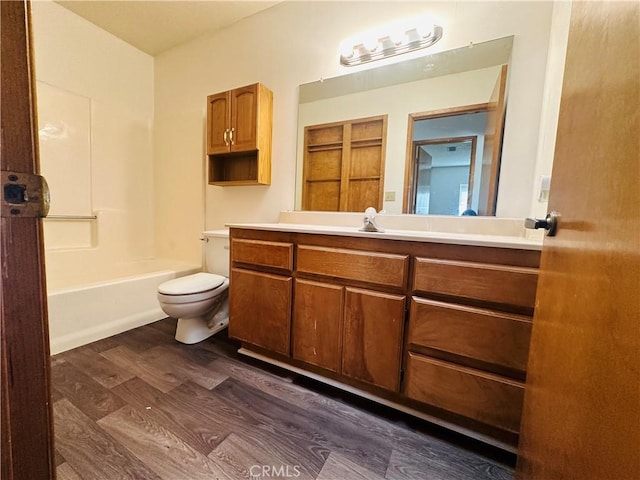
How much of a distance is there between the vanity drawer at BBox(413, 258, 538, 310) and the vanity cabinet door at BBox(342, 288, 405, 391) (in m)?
0.16

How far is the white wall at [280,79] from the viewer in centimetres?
137

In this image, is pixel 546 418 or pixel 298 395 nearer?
pixel 546 418

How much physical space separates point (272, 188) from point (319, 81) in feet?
2.83

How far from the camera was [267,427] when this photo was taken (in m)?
1.12

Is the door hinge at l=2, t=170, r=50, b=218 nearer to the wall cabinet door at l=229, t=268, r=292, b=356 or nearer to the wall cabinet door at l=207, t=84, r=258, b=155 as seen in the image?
the wall cabinet door at l=229, t=268, r=292, b=356

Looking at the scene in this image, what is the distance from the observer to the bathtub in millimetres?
1631

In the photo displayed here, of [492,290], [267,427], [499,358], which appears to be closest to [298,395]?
[267,427]

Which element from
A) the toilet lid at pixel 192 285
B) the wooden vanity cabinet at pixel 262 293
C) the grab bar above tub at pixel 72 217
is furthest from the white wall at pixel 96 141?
the wooden vanity cabinet at pixel 262 293

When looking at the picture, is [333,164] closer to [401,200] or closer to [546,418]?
[401,200]

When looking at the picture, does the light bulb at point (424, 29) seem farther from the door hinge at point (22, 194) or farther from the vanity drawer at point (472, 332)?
the door hinge at point (22, 194)

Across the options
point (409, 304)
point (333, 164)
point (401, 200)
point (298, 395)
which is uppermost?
point (333, 164)

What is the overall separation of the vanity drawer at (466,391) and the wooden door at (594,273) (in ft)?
1.14

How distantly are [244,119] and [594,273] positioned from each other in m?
2.13

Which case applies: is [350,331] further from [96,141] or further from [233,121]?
[96,141]
